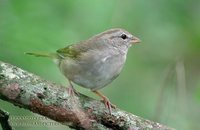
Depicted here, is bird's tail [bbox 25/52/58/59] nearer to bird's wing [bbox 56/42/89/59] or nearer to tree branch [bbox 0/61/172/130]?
bird's wing [bbox 56/42/89/59]

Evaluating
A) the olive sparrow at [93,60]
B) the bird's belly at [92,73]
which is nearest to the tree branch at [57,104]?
the olive sparrow at [93,60]

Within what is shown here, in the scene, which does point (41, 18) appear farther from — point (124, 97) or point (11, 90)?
point (124, 97)

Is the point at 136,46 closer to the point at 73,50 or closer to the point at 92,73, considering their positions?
the point at 73,50

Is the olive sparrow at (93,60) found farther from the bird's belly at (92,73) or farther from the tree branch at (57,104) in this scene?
the tree branch at (57,104)

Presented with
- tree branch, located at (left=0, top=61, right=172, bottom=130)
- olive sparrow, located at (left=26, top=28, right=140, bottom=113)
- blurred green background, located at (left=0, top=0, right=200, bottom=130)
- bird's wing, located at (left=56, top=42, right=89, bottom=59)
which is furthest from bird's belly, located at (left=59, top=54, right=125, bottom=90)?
tree branch, located at (left=0, top=61, right=172, bottom=130)

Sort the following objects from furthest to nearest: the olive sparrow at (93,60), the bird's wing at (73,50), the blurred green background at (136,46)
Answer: the bird's wing at (73,50) → the olive sparrow at (93,60) → the blurred green background at (136,46)

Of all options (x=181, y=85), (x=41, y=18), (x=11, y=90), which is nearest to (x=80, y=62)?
(x=41, y=18)

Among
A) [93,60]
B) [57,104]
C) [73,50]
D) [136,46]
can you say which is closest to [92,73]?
[93,60]

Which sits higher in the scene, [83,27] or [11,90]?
[83,27]
